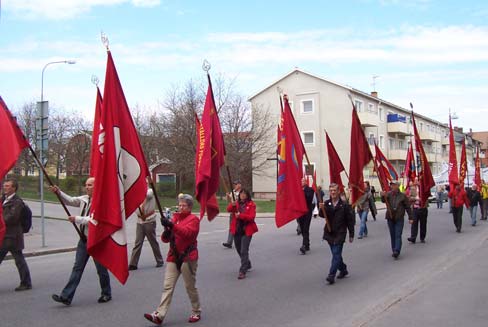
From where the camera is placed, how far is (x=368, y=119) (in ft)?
180

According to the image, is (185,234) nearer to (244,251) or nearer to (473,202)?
(244,251)

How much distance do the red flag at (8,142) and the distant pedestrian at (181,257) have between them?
76.6 inches

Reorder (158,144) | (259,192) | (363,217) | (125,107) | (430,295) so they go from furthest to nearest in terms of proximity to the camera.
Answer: (259,192), (158,144), (363,217), (430,295), (125,107)

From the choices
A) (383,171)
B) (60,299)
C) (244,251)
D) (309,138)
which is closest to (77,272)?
(60,299)

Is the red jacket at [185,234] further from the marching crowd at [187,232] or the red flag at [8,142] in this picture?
the red flag at [8,142]

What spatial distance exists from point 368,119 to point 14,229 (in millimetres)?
48921

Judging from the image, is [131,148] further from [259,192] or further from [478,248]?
[259,192]

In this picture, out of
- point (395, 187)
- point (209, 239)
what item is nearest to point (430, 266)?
point (395, 187)

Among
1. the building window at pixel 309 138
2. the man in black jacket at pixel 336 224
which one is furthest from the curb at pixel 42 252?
the building window at pixel 309 138

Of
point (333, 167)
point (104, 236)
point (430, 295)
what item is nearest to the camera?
point (104, 236)

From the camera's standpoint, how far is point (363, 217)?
1653 cm

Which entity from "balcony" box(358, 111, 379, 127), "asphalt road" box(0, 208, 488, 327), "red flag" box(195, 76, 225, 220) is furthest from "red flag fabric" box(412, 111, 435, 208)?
Result: "balcony" box(358, 111, 379, 127)

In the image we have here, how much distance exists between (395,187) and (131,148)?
7.48m

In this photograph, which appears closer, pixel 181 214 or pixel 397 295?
pixel 181 214
